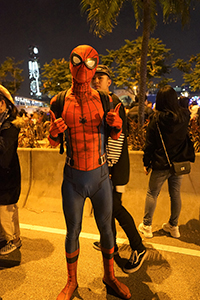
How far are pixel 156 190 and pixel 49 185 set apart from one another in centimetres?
220

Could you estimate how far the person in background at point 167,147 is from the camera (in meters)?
2.99

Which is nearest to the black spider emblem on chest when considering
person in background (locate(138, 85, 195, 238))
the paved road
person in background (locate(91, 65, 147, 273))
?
person in background (locate(91, 65, 147, 273))

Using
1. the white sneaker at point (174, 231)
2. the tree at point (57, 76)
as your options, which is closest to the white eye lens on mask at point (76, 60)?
the white sneaker at point (174, 231)

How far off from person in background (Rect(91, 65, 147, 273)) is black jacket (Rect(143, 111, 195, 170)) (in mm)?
760

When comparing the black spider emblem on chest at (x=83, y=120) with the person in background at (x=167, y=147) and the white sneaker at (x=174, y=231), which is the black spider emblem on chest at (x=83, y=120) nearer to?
the person in background at (x=167, y=147)

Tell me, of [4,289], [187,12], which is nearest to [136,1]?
[187,12]

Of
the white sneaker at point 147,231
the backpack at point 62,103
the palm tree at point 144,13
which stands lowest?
the white sneaker at point 147,231

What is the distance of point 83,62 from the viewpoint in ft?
6.09

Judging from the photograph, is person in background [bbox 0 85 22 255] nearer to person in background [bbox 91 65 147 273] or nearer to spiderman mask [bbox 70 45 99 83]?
person in background [bbox 91 65 147 273]

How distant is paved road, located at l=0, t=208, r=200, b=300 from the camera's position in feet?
7.66

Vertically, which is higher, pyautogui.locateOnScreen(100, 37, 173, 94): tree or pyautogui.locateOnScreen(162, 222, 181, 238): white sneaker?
pyautogui.locateOnScreen(100, 37, 173, 94): tree

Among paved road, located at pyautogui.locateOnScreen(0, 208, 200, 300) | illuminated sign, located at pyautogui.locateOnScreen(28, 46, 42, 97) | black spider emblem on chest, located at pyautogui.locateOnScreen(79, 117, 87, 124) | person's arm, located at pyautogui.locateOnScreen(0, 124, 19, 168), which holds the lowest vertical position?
paved road, located at pyautogui.locateOnScreen(0, 208, 200, 300)

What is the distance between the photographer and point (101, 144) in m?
2.10

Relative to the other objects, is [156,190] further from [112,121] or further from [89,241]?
[112,121]
